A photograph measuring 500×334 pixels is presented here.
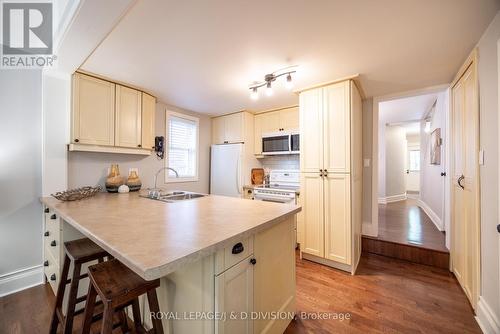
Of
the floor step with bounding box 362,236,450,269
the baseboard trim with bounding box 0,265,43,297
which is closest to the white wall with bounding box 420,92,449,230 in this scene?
the floor step with bounding box 362,236,450,269

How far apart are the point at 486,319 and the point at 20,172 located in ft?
14.1

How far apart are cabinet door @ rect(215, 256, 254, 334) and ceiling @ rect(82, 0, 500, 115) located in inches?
63.9

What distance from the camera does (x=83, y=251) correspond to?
4.57ft

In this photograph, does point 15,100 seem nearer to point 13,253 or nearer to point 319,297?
point 13,253

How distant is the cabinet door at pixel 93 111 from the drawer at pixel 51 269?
1.19m

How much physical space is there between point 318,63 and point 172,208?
1.96m

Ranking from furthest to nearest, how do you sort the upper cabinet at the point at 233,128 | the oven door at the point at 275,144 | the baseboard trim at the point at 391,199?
the baseboard trim at the point at 391,199
the upper cabinet at the point at 233,128
the oven door at the point at 275,144

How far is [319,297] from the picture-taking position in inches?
75.9

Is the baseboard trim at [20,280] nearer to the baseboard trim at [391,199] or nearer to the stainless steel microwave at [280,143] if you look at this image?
the stainless steel microwave at [280,143]

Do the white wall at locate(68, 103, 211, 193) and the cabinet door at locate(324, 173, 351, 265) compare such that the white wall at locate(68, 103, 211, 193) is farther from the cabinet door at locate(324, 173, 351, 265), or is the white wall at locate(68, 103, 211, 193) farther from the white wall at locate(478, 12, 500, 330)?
the white wall at locate(478, 12, 500, 330)

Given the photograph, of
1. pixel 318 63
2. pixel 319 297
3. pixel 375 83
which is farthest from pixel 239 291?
pixel 375 83

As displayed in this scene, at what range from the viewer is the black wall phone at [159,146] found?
10.4ft

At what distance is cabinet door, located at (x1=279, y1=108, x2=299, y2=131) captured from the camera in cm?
338

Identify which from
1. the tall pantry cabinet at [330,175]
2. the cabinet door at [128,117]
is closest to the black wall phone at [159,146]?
the cabinet door at [128,117]
